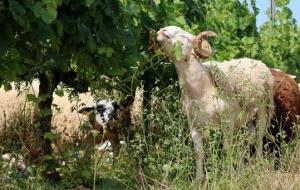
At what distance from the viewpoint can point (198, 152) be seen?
5.09 metres

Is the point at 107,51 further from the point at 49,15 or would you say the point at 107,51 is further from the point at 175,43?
the point at 49,15

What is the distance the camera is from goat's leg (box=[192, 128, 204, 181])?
518 cm

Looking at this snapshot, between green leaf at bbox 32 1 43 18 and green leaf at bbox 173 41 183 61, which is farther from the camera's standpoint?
green leaf at bbox 173 41 183 61

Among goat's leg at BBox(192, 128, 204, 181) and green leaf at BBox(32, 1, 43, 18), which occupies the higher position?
green leaf at BBox(32, 1, 43, 18)

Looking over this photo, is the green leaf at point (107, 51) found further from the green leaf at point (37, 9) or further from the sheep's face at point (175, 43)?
the green leaf at point (37, 9)

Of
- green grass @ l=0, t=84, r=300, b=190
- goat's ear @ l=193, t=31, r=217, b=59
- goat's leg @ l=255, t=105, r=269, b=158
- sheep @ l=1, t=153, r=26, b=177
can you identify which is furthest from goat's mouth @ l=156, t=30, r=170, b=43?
sheep @ l=1, t=153, r=26, b=177

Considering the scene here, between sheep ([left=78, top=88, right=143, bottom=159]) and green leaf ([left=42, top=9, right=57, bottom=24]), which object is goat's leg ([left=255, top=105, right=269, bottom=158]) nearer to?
sheep ([left=78, top=88, right=143, bottom=159])

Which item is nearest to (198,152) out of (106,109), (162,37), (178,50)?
(178,50)

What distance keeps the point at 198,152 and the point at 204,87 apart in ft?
2.22

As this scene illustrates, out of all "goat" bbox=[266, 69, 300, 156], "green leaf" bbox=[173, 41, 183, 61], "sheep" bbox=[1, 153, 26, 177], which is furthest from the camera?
"goat" bbox=[266, 69, 300, 156]

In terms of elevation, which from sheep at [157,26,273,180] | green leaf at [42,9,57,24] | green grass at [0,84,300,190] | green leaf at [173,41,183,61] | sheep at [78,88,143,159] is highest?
green leaf at [42,9,57,24]

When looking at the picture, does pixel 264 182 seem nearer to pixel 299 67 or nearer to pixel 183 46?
pixel 183 46

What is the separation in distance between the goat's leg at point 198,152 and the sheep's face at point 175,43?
0.59 meters

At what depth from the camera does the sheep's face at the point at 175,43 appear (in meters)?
5.41
